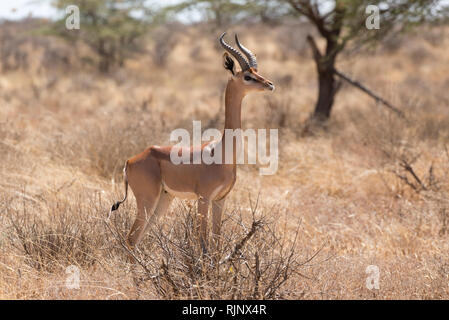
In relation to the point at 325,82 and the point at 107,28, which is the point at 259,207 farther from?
the point at 107,28

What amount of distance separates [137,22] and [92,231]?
588 inches

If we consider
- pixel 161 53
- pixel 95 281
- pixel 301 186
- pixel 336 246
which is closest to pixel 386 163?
pixel 301 186

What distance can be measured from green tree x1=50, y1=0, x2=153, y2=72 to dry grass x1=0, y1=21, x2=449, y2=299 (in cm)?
746

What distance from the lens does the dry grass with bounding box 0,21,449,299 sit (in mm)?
3625

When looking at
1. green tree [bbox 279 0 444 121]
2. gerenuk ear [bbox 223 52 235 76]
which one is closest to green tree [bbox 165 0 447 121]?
green tree [bbox 279 0 444 121]

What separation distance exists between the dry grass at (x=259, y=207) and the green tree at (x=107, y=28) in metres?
7.46

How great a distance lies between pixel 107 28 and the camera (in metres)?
20.4

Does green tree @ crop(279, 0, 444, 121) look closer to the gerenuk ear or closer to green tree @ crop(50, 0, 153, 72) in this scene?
the gerenuk ear

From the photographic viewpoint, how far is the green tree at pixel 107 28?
20.1 metres

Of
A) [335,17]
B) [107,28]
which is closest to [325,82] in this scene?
[335,17]

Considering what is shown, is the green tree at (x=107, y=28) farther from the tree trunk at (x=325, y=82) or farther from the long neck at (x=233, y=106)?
the long neck at (x=233, y=106)

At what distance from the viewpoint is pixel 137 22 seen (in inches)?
719

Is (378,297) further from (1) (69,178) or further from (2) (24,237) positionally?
(1) (69,178)
